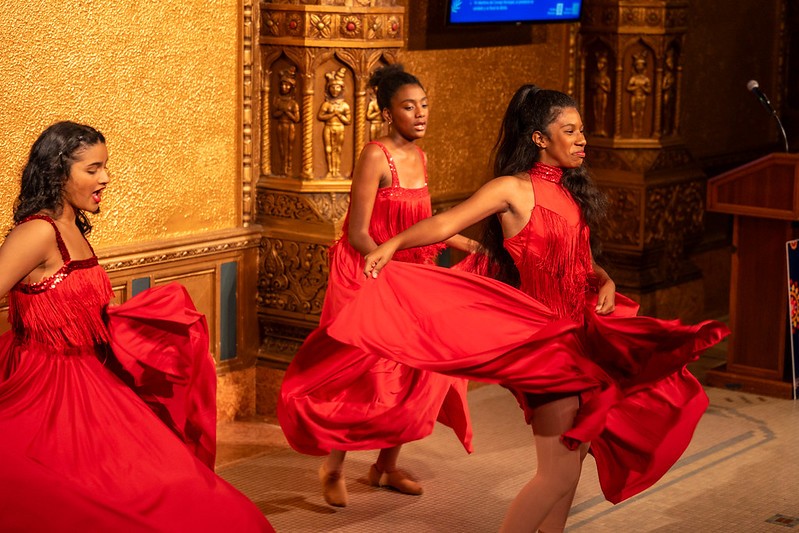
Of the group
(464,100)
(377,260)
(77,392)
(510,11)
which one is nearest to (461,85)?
(464,100)

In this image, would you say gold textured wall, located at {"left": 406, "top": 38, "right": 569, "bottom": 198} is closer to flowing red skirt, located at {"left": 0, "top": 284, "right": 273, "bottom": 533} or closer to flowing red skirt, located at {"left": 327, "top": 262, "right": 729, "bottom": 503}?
flowing red skirt, located at {"left": 327, "top": 262, "right": 729, "bottom": 503}

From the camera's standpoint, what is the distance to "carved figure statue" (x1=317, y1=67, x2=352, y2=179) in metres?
5.98

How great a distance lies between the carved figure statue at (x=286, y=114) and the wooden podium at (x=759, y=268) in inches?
83.8

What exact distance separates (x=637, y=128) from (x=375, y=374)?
3.61 meters

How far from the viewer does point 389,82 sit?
4.98 meters

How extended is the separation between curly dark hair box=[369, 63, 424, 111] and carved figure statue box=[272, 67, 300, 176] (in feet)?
3.20

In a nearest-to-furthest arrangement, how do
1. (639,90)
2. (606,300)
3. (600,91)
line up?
1. (606,300)
2. (639,90)
3. (600,91)

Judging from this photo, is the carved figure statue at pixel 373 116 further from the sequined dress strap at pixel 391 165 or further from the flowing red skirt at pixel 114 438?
the flowing red skirt at pixel 114 438

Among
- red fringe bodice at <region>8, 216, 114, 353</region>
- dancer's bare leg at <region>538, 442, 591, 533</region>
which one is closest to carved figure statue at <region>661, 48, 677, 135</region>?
dancer's bare leg at <region>538, 442, 591, 533</region>

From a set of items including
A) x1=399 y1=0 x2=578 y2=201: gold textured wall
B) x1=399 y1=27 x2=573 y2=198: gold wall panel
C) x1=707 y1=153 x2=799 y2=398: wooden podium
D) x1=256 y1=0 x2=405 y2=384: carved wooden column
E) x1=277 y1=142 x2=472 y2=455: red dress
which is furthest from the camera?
x1=399 y1=27 x2=573 y2=198: gold wall panel

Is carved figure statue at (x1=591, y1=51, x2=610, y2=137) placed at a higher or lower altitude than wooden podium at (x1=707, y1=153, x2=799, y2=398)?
higher

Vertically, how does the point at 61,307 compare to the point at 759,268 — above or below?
above

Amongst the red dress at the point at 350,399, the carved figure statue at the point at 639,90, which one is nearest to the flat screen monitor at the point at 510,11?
the carved figure statue at the point at 639,90

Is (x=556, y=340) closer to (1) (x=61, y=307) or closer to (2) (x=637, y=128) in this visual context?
(1) (x=61, y=307)
